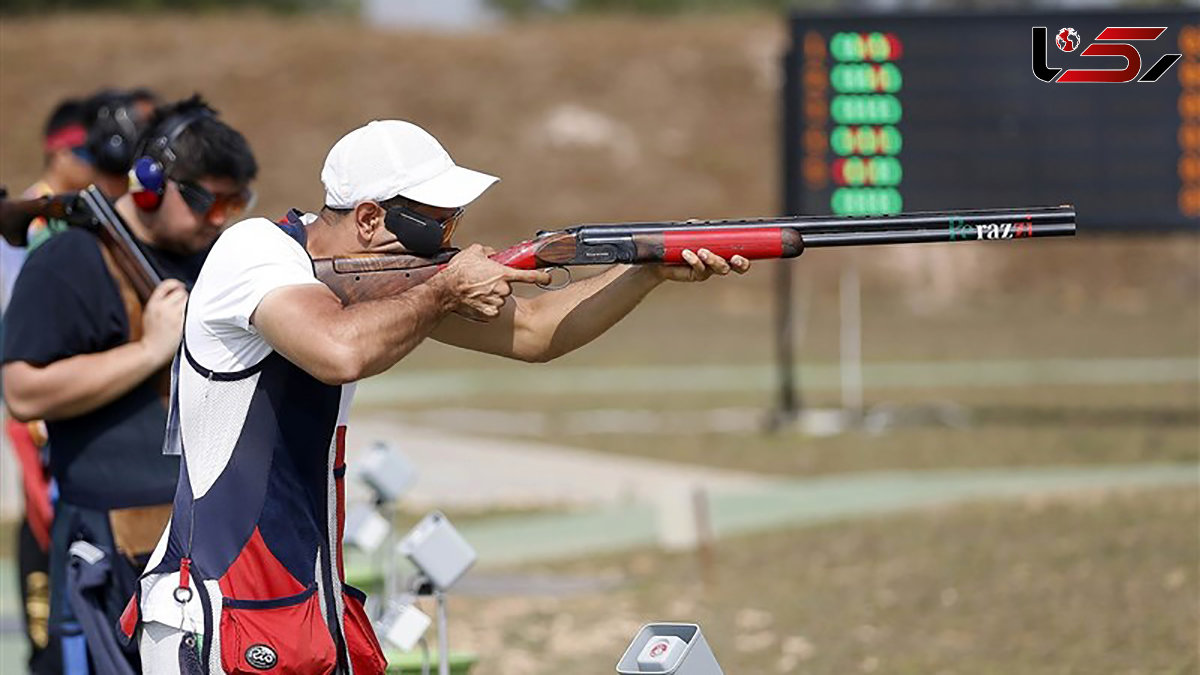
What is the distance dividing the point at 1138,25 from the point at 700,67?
30.8 meters

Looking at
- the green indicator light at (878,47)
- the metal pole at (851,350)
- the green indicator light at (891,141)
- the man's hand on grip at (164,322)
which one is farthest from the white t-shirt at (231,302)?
the metal pole at (851,350)

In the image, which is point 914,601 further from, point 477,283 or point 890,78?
point 890,78

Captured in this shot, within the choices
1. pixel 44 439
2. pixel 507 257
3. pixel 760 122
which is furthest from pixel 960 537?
pixel 760 122

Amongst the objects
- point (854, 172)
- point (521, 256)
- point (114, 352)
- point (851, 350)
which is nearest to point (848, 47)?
point (854, 172)

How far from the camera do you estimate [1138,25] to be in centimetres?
1583

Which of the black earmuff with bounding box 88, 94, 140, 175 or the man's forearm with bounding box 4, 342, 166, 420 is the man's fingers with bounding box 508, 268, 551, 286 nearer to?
the man's forearm with bounding box 4, 342, 166, 420

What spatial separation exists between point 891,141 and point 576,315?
40.0 ft

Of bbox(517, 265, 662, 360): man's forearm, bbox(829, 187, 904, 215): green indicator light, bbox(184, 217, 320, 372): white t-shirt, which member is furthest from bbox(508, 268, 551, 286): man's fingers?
bbox(829, 187, 904, 215): green indicator light

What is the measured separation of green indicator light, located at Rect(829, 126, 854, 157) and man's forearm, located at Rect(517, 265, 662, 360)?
1197 centimetres

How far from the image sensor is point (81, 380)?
5.39m

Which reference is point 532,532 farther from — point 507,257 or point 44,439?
point 507,257

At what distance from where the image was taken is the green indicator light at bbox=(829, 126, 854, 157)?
16688 mm

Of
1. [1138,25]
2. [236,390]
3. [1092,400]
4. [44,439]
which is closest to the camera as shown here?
[236,390]

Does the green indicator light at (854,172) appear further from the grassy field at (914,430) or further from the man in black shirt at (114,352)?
the man in black shirt at (114,352)
